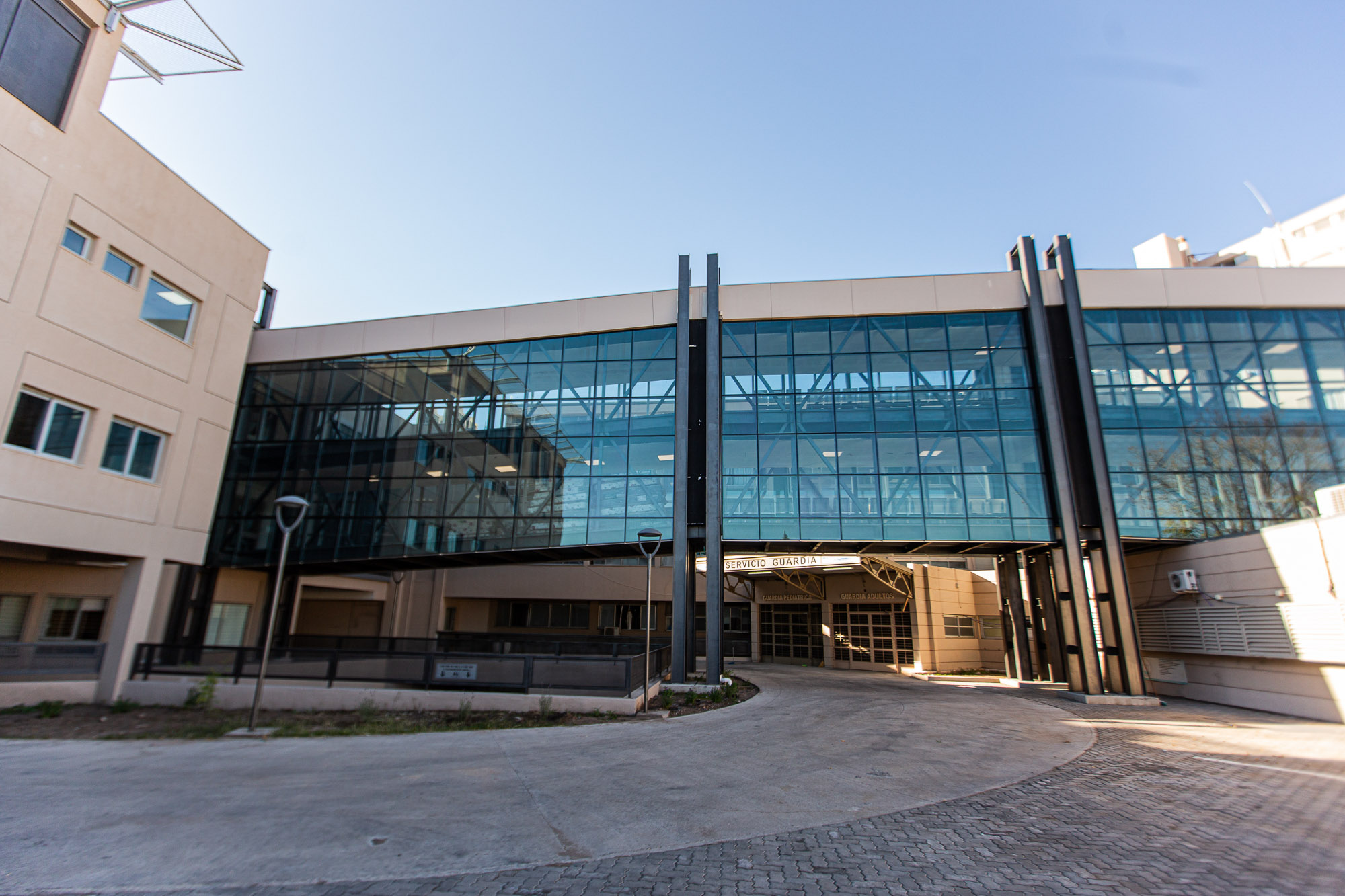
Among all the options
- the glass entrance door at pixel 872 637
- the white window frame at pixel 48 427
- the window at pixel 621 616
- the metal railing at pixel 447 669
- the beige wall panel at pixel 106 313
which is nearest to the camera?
the metal railing at pixel 447 669

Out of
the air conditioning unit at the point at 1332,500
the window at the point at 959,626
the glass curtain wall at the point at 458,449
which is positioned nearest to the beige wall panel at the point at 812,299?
the glass curtain wall at the point at 458,449

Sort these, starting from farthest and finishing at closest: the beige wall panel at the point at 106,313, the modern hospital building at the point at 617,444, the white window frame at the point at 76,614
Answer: the white window frame at the point at 76,614 < the beige wall panel at the point at 106,313 < the modern hospital building at the point at 617,444

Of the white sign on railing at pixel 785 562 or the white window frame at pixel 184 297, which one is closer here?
the white window frame at pixel 184 297

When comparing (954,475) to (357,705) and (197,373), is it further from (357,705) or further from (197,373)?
(197,373)

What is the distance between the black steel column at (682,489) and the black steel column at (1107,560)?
11.8 meters

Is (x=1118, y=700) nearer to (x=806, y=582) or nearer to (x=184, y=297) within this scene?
(x=806, y=582)

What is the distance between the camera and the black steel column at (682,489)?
61.0 feet

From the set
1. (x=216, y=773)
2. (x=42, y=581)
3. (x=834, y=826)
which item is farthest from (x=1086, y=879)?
(x=42, y=581)

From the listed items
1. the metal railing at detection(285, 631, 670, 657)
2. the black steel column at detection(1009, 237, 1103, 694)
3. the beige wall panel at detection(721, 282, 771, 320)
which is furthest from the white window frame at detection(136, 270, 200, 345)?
the black steel column at detection(1009, 237, 1103, 694)

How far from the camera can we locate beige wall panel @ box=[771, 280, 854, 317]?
2073cm

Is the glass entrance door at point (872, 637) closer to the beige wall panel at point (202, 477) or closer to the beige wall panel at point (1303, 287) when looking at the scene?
the beige wall panel at point (1303, 287)

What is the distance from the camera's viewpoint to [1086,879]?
199 inches

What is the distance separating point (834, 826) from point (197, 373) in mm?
22144

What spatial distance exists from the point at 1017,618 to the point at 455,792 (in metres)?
20.1
